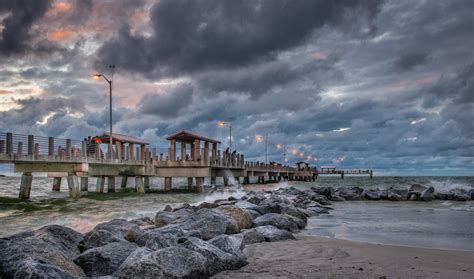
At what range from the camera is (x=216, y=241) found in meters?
6.76

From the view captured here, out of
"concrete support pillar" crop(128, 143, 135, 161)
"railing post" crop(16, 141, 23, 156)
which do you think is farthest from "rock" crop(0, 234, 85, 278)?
"concrete support pillar" crop(128, 143, 135, 161)

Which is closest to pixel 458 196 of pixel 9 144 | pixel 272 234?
pixel 272 234

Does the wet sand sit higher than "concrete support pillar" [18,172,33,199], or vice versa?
"concrete support pillar" [18,172,33,199]

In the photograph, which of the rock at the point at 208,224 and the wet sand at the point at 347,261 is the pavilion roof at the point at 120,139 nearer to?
the rock at the point at 208,224

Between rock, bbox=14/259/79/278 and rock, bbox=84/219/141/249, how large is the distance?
2.50m

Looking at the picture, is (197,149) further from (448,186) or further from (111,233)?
(111,233)

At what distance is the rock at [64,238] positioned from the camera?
6.93 metres

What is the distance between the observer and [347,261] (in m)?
6.62

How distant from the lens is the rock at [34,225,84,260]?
6934 mm

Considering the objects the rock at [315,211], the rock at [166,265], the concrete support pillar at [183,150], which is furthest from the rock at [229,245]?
the concrete support pillar at [183,150]

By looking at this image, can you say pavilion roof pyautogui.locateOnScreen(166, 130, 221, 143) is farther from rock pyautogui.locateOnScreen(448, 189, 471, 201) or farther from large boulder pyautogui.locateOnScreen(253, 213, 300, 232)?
large boulder pyautogui.locateOnScreen(253, 213, 300, 232)

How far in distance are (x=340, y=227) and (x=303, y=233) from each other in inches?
77.1

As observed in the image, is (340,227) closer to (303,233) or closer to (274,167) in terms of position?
(303,233)

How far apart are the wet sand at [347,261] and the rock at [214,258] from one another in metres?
0.10
